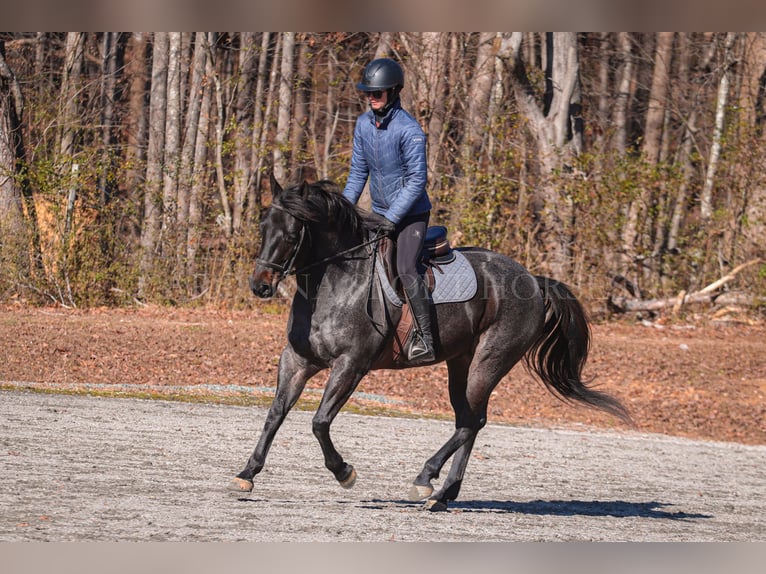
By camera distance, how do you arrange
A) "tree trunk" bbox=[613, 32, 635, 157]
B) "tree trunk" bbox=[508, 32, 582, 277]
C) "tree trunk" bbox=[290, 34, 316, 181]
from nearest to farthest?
"tree trunk" bbox=[508, 32, 582, 277] → "tree trunk" bbox=[290, 34, 316, 181] → "tree trunk" bbox=[613, 32, 635, 157]

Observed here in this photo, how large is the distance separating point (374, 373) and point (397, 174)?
10598mm

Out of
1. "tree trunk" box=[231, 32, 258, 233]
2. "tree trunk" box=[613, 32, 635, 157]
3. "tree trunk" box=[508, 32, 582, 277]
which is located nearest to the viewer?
"tree trunk" box=[508, 32, 582, 277]

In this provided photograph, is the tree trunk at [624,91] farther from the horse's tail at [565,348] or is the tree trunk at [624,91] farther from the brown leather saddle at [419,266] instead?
the brown leather saddle at [419,266]

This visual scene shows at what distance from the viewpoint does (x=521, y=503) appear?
927 centimetres

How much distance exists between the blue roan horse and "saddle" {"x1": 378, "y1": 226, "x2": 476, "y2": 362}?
0.07 metres

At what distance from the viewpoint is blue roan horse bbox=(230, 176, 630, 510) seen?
25.8ft

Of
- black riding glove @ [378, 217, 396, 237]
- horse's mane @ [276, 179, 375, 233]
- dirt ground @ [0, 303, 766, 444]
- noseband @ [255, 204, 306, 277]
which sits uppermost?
horse's mane @ [276, 179, 375, 233]

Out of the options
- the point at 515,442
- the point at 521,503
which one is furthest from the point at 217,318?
the point at 521,503

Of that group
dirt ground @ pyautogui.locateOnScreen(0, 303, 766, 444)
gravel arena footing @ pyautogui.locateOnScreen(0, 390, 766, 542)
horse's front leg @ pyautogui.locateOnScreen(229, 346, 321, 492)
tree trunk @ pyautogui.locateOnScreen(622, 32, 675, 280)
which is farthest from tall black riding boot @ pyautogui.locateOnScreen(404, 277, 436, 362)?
tree trunk @ pyautogui.locateOnScreen(622, 32, 675, 280)

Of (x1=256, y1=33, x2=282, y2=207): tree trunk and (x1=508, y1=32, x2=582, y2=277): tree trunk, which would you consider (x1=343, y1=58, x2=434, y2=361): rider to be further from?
(x1=256, y1=33, x2=282, y2=207): tree trunk

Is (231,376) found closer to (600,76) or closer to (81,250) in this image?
(81,250)

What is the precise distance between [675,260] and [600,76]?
1599cm

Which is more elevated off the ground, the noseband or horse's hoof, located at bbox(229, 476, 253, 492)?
the noseband

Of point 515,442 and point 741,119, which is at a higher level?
point 741,119
